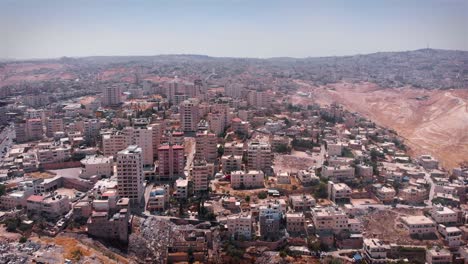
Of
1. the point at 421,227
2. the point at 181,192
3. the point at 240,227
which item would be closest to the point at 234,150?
the point at 181,192

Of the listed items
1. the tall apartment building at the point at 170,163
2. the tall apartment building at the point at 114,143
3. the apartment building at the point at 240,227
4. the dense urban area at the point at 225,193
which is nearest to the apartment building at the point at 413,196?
the dense urban area at the point at 225,193

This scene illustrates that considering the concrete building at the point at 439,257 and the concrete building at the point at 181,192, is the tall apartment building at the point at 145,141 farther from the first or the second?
the concrete building at the point at 439,257

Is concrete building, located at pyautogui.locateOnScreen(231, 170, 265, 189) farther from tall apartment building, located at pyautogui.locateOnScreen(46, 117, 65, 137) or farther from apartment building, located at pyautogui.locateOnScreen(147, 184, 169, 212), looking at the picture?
tall apartment building, located at pyautogui.locateOnScreen(46, 117, 65, 137)

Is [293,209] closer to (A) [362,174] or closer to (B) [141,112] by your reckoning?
(A) [362,174]

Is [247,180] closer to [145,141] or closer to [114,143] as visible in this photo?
[145,141]

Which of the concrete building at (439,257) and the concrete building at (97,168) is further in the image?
the concrete building at (97,168)
